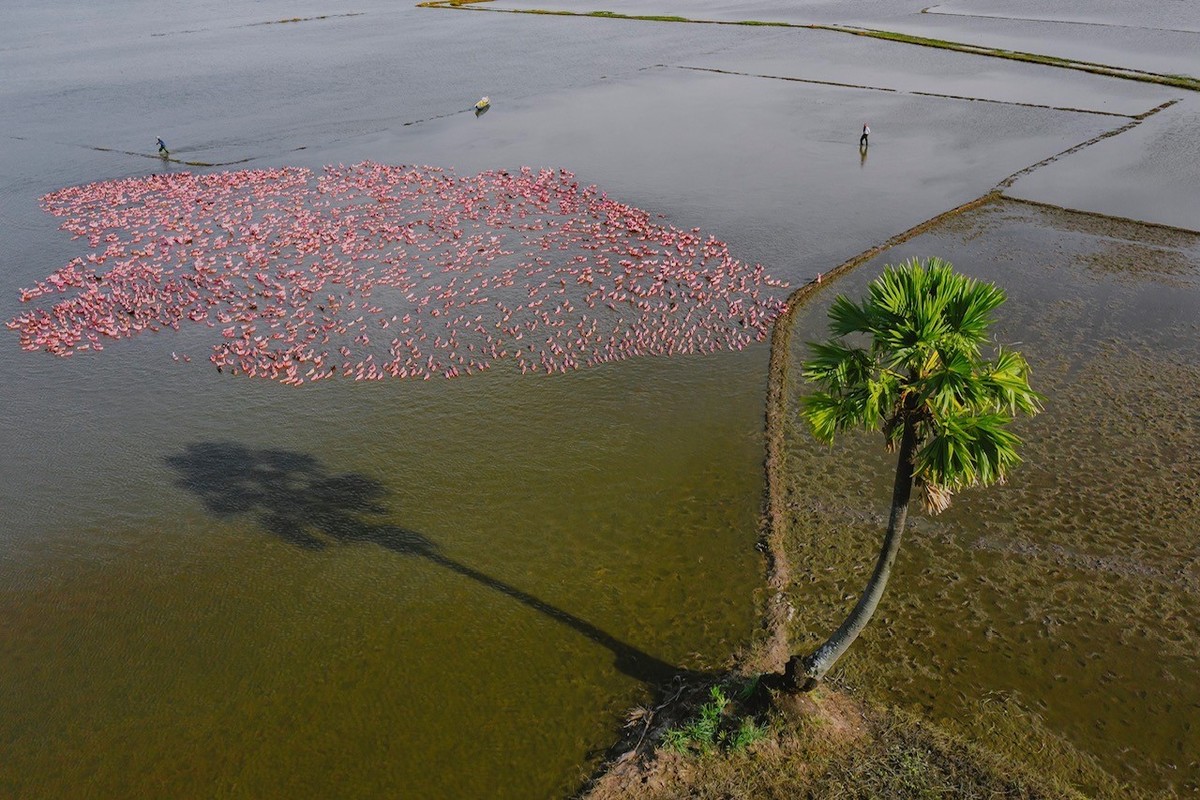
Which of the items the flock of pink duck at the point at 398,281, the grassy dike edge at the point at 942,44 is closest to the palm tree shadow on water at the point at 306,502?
the flock of pink duck at the point at 398,281

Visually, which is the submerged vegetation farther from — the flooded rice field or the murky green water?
the murky green water

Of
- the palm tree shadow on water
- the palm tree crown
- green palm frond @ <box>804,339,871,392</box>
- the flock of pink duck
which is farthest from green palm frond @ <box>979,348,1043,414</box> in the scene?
the flock of pink duck

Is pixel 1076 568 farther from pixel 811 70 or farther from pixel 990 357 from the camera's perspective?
pixel 811 70

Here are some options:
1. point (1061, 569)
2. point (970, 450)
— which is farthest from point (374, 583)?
point (1061, 569)

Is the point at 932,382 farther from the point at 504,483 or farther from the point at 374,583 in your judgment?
the point at 374,583

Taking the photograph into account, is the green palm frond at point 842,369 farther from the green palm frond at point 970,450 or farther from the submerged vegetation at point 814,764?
the submerged vegetation at point 814,764

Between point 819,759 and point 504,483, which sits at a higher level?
point 504,483
